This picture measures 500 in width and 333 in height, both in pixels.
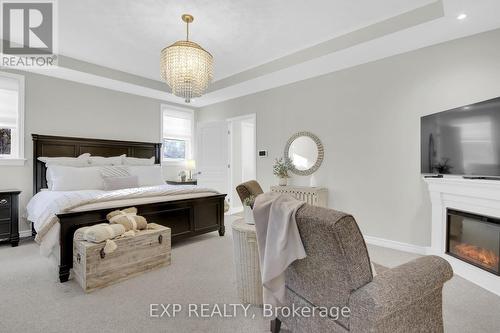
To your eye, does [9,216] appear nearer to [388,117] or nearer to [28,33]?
[28,33]

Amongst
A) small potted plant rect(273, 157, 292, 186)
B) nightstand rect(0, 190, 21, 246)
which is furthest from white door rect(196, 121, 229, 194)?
nightstand rect(0, 190, 21, 246)

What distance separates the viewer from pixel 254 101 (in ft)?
16.7

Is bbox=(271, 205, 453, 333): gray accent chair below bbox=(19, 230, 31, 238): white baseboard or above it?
above

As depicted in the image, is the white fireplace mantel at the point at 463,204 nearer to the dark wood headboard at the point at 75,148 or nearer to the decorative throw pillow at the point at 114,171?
the decorative throw pillow at the point at 114,171

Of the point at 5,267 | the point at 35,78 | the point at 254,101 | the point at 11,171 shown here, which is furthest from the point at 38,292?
the point at 254,101

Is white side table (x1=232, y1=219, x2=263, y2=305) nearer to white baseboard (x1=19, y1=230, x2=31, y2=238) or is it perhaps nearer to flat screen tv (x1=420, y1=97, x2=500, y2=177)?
flat screen tv (x1=420, y1=97, x2=500, y2=177)

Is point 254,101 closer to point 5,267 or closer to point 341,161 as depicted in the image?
point 341,161

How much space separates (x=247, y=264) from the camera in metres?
1.95

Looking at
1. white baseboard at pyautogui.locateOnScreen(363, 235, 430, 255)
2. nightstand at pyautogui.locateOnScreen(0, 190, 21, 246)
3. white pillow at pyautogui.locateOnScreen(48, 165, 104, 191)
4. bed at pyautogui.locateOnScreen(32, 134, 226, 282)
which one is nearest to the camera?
bed at pyautogui.locateOnScreen(32, 134, 226, 282)

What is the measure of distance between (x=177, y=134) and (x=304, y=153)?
3194mm

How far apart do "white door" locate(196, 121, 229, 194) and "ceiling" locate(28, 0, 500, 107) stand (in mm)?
1653

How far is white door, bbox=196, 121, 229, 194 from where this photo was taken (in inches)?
216

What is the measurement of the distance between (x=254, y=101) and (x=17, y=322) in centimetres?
450

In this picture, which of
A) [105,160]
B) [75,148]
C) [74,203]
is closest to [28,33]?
[75,148]
